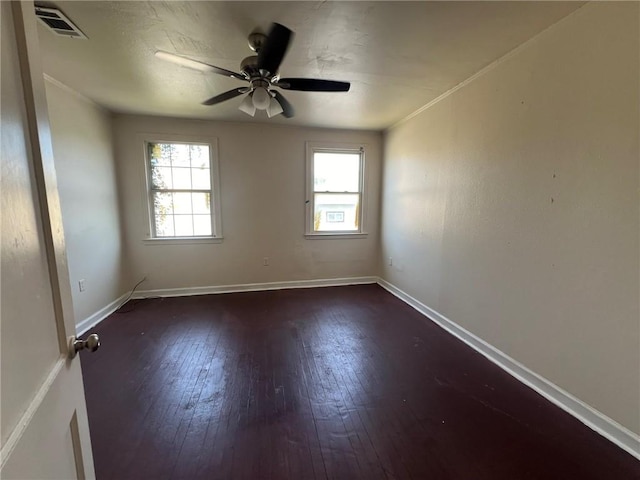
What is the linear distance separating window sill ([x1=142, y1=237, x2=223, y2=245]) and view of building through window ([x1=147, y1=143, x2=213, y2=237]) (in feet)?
0.27

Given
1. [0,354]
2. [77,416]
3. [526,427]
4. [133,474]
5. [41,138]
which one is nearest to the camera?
[0,354]

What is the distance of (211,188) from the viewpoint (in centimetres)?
391

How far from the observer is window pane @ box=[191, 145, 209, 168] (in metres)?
3.83

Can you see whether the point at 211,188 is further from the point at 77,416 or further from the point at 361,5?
the point at 77,416

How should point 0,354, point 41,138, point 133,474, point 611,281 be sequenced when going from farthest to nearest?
point 611,281 → point 133,474 → point 41,138 → point 0,354

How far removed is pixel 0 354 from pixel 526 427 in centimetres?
236

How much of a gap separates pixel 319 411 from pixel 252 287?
266 centimetres

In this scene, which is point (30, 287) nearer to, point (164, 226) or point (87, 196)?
point (87, 196)

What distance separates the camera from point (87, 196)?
117 inches

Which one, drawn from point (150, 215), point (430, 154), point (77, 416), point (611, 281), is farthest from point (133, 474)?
point (430, 154)

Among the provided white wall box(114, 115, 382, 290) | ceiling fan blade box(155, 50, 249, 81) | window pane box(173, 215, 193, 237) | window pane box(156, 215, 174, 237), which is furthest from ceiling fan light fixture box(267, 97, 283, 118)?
window pane box(156, 215, 174, 237)

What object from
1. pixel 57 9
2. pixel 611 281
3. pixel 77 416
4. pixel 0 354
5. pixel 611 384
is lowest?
pixel 611 384

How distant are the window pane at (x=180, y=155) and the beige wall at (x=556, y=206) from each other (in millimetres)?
3233

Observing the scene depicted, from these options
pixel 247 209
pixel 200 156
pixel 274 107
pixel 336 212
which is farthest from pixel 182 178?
pixel 336 212
